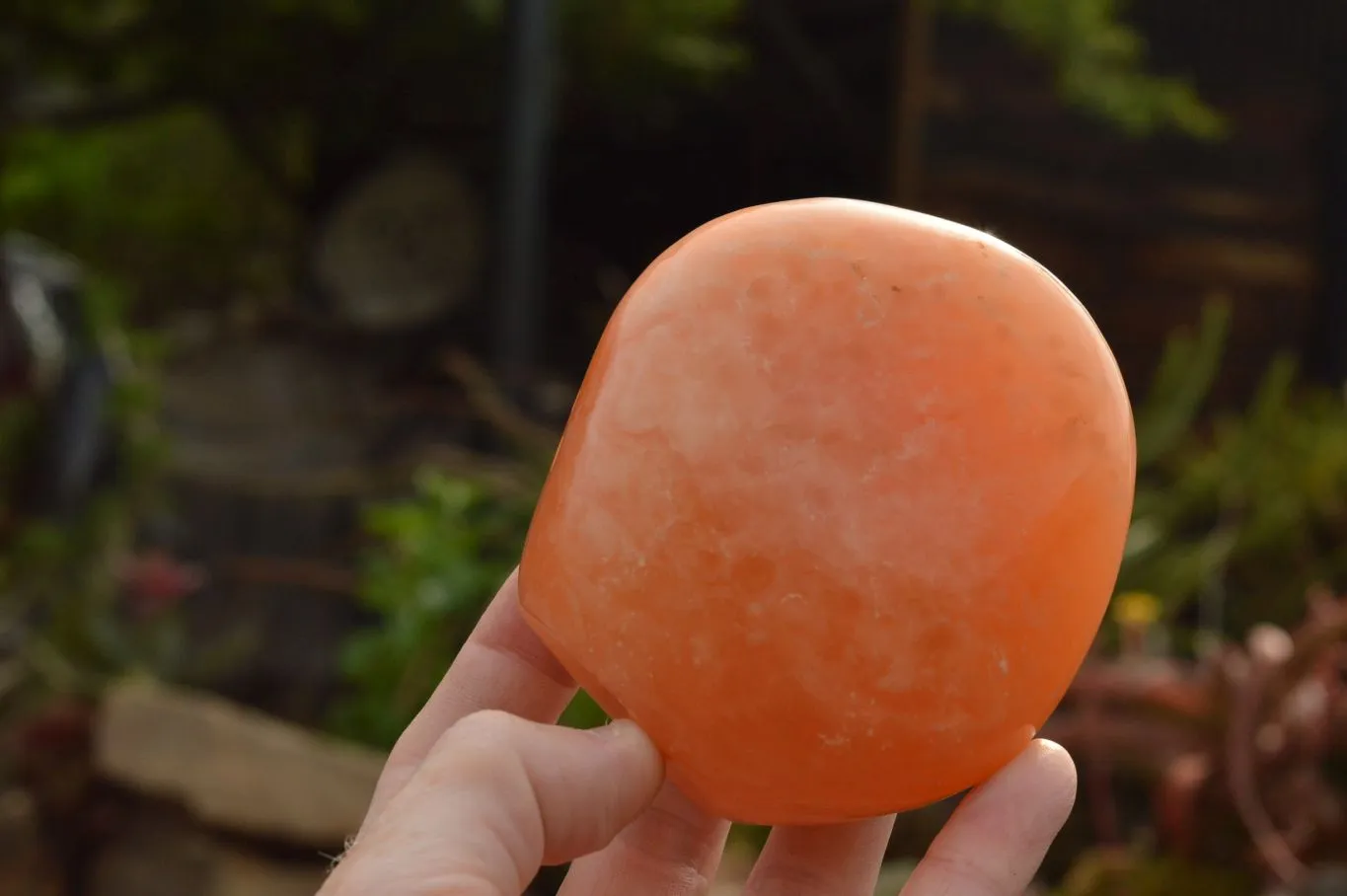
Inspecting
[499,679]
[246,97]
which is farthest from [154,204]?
[499,679]

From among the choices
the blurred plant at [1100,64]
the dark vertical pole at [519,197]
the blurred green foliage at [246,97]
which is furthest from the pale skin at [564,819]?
the blurred green foliage at [246,97]

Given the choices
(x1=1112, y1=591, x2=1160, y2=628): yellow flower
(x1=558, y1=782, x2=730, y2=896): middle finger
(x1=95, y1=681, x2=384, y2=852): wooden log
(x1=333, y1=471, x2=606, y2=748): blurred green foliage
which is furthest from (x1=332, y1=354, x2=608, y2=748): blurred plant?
(x1=558, y1=782, x2=730, y2=896): middle finger

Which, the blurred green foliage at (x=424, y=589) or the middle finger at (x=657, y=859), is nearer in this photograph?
the middle finger at (x=657, y=859)

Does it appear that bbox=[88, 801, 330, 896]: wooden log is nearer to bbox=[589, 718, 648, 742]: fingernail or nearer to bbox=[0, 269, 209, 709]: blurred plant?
bbox=[0, 269, 209, 709]: blurred plant

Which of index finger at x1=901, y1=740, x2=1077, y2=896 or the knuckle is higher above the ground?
the knuckle

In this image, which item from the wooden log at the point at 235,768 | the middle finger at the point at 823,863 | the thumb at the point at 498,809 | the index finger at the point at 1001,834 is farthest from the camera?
the wooden log at the point at 235,768

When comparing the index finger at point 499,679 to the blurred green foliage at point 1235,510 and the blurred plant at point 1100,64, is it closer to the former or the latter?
the blurred green foliage at point 1235,510
